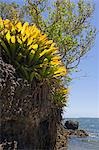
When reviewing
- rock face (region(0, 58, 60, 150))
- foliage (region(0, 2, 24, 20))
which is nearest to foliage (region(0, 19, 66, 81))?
rock face (region(0, 58, 60, 150))

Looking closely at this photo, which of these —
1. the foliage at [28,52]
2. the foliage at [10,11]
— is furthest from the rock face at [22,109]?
the foliage at [10,11]

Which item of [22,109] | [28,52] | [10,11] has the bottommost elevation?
[22,109]

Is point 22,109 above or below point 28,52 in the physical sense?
below

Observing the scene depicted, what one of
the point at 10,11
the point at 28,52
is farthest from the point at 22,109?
the point at 10,11

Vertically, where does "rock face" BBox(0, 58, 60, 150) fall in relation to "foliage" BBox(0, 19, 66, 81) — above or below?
below

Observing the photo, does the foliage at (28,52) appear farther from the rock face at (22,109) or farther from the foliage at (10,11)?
the foliage at (10,11)

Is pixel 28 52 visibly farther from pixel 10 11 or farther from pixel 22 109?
pixel 10 11

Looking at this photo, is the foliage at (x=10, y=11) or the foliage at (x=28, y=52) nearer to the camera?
the foliage at (x=28, y=52)

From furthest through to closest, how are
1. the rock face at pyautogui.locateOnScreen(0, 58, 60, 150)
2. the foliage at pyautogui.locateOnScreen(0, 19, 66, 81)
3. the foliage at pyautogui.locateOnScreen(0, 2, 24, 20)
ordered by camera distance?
the foliage at pyautogui.locateOnScreen(0, 2, 24, 20), the foliage at pyautogui.locateOnScreen(0, 19, 66, 81), the rock face at pyautogui.locateOnScreen(0, 58, 60, 150)

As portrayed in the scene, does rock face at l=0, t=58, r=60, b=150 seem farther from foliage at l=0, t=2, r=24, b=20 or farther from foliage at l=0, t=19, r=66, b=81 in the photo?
foliage at l=0, t=2, r=24, b=20

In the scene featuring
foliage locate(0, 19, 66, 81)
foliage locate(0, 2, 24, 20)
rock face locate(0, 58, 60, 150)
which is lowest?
rock face locate(0, 58, 60, 150)

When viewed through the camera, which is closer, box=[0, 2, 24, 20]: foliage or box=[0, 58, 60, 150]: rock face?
box=[0, 58, 60, 150]: rock face

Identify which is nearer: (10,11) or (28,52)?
(28,52)

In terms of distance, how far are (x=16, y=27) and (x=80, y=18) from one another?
1250cm
